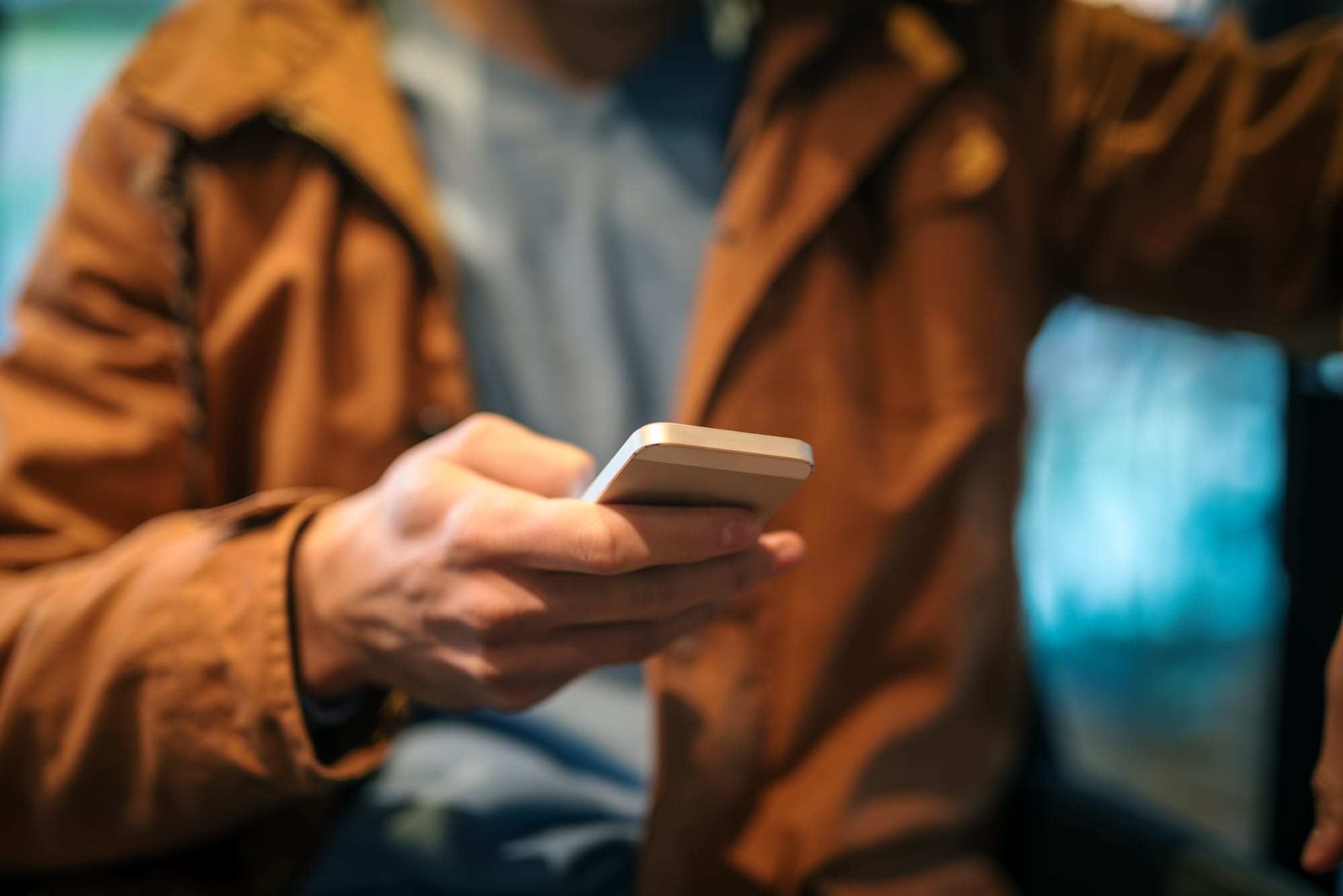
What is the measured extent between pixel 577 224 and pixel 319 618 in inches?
16.0

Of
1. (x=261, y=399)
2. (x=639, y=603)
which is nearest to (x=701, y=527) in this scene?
→ (x=639, y=603)

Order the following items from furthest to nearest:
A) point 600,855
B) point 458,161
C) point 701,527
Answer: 1. point 458,161
2. point 600,855
3. point 701,527

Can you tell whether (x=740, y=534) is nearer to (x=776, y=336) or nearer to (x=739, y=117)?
(x=776, y=336)

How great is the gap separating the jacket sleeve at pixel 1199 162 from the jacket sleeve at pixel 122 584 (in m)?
0.68

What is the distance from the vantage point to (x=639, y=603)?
0.37 meters

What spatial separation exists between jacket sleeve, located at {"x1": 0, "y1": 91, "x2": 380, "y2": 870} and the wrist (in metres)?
0.01

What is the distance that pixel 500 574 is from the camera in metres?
0.38

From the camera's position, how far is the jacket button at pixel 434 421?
65 centimetres

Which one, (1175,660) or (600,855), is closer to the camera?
(600,855)

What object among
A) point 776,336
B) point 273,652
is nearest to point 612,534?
point 273,652

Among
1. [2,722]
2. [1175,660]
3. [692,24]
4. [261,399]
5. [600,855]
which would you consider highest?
[692,24]

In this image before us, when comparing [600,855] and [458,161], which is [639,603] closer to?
[600,855]

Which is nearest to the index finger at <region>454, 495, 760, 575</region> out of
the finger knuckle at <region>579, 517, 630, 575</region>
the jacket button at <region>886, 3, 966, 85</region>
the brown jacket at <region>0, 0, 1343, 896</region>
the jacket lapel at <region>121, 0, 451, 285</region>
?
the finger knuckle at <region>579, 517, 630, 575</region>

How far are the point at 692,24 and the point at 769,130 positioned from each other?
0.20 meters
